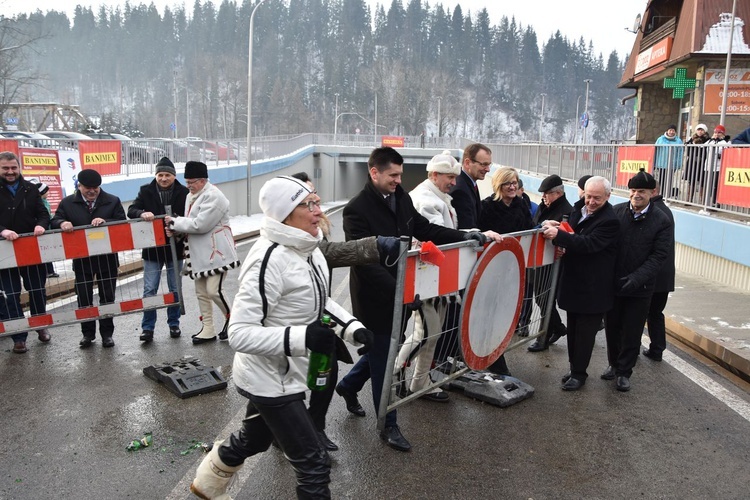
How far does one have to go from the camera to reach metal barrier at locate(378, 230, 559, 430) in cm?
413

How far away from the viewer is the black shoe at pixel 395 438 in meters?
4.30

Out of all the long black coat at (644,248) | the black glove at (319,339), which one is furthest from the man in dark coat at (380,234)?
A: the long black coat at (644,248)

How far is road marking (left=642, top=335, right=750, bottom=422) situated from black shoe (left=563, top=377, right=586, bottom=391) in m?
1.10

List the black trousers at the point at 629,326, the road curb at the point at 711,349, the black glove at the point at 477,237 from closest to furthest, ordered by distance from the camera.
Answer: the black glove at the point at 477,237
the black trousers at the point at 629,326
the road curb at the point at 711,349

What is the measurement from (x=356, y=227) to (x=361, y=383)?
1.27 meters

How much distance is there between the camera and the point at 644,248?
5613 mm

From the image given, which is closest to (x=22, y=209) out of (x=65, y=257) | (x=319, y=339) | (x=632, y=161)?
(x=65, y=257)

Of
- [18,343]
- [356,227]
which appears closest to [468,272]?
[356,227]

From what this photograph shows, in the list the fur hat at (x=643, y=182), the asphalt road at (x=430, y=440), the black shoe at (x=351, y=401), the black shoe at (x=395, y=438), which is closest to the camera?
the asphalt road at (x=430, y=440)

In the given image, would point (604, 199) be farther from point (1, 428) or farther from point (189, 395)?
point (1, 428)

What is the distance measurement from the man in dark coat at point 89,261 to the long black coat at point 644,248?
5148 millimetres

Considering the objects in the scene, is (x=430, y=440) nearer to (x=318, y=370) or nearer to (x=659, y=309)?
(x=318, y=370)

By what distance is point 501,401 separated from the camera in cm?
513

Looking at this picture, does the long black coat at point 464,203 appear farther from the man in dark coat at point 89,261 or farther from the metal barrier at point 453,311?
the man in dark coat at point 89,261
